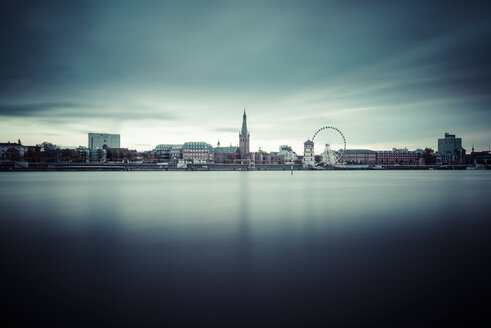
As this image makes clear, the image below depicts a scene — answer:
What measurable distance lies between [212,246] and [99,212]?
1172 centimetres

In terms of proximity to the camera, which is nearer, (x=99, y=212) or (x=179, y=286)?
(x=179, y=286)

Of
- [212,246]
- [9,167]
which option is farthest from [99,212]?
[9,167]

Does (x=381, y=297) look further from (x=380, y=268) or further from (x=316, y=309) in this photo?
(x=380, y=268)

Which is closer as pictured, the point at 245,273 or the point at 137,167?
the point at 245,273

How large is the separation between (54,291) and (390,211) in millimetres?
18665

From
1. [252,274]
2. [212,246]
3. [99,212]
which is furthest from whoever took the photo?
[99,212]

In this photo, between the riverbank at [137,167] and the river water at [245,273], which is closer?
the river water at [245,273]

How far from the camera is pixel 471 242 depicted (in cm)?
1146

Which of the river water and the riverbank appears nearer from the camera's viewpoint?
the river water

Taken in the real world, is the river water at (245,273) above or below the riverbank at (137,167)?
above

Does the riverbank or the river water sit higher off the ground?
the river water

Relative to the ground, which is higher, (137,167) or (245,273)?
(245,273)

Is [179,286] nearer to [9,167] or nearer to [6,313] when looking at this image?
[6,313]

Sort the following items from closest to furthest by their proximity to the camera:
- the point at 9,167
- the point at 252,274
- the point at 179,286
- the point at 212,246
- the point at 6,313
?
the point at 6,313 → the point at 179,286 → the point at 252,274 → the point at 212,246 → the point at 9,167
